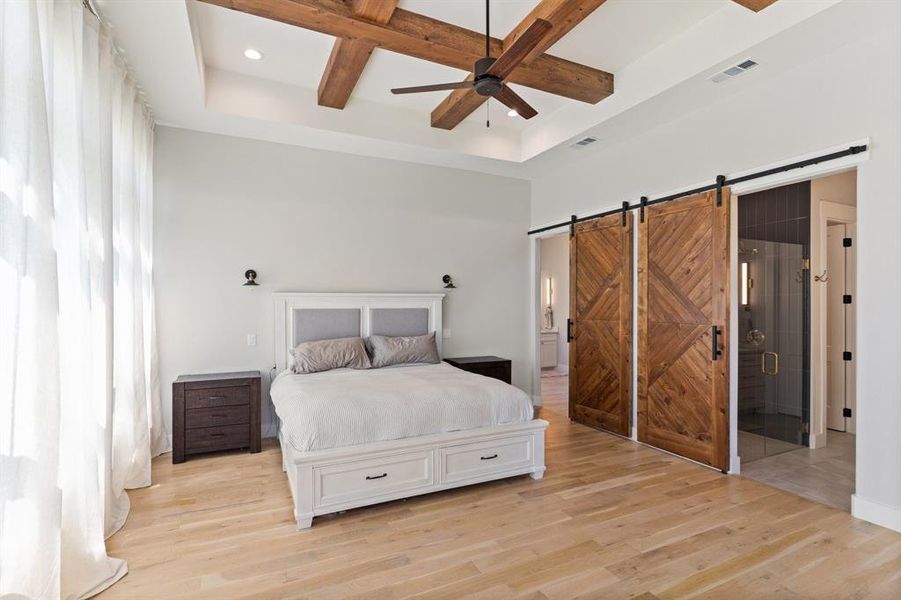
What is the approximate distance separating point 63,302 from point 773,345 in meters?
5.74

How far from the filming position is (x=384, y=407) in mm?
3102

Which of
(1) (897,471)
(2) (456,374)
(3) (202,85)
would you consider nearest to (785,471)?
(1) (897,471)

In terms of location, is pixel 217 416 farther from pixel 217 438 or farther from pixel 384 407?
pixel 384 407

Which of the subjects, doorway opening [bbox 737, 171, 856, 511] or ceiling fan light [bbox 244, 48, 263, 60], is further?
doorway opening [bbox 737, 171, 856, 511]

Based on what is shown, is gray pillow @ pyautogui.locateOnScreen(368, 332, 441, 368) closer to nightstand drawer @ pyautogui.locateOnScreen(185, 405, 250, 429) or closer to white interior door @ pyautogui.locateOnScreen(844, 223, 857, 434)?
nightstand drawer @ pyautogui.locateOnScreen(185, 405, 250, 429)

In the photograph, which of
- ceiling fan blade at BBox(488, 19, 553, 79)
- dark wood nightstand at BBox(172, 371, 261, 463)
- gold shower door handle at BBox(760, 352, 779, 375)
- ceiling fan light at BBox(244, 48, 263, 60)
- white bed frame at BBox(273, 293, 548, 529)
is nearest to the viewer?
ceiling fan blade at BBox(488, 19, 553, 79)

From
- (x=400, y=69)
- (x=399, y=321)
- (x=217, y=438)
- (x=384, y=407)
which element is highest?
(x=400, y=69)

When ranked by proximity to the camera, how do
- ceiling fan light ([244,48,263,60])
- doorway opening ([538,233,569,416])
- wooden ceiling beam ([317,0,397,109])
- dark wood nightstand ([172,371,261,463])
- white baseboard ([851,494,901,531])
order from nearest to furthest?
white baseboard ([851,494,901,531]) → wooden ceiling beam ([317,0,397,109]) → ceiling fan light ([244,48,263,60]) → dark wood nightstand ([172,371,261,463]) → doorway opening ([538,233,569,416])

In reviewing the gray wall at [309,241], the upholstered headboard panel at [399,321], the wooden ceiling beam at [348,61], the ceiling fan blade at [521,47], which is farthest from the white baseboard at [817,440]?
the wooden ceiling beam at [348,61]

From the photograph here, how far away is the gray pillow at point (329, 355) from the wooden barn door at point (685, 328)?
279 cm

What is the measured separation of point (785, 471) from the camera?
12.1ft

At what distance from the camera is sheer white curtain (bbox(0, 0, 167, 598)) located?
1650 millimetres

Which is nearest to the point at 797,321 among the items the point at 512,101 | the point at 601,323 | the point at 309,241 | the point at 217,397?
the point at 601,323

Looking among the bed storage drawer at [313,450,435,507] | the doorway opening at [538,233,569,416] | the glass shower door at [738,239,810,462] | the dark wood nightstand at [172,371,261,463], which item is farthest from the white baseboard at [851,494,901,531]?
the doorway opening at [538,233,569,416]
